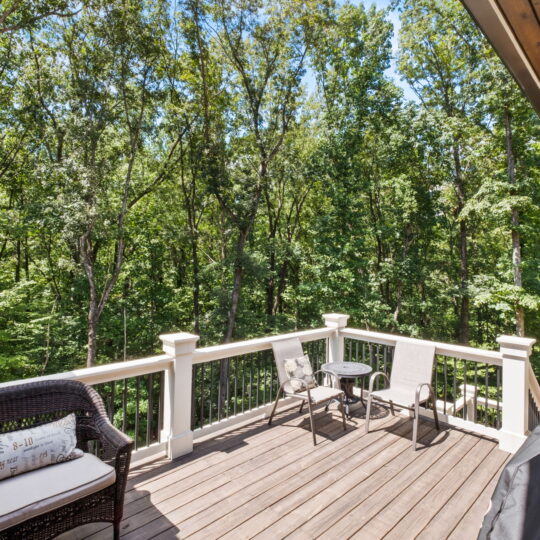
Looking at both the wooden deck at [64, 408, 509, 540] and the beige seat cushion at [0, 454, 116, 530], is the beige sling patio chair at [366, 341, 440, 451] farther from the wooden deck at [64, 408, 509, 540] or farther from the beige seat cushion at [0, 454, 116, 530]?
the beige seat cushion at [0, 454, 116, 530]

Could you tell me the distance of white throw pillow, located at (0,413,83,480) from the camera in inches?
73.7

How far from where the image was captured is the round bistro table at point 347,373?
3.75 m

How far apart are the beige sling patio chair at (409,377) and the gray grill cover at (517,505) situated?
2.17 meters

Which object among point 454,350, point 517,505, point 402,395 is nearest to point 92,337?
point 402,395

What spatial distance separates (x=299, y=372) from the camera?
147 inches

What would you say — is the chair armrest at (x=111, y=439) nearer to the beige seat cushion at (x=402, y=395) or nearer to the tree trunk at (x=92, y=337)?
the beige seat cushion at (x=402, y=395)

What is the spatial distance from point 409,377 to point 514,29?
3.28 m

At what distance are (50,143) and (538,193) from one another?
14.8 metres

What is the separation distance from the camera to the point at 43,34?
32.6 feet

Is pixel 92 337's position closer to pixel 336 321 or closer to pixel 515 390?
pixel 336 321

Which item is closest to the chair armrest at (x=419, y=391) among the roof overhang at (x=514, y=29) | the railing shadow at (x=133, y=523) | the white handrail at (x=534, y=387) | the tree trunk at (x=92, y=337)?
the white handrail at (x=534, y=387)

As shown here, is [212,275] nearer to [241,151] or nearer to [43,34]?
[241,151]

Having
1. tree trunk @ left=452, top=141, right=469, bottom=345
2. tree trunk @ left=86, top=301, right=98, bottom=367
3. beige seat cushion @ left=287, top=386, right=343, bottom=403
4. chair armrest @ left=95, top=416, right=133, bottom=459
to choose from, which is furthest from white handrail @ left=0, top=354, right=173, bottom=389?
tree trunk @ left=452, top=141, right=469, bottom=345

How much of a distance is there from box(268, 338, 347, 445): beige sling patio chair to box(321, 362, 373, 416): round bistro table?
0.62 ft
